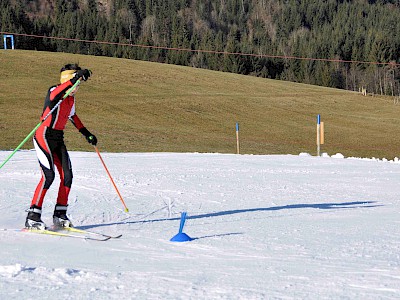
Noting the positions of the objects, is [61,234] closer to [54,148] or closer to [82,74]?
[54,148]

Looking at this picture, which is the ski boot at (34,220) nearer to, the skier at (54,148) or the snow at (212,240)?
the skier at (54,148)

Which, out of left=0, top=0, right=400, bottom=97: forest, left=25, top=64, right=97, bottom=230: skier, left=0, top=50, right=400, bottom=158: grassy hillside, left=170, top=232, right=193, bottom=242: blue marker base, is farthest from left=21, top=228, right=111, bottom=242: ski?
left=0, top=0, right=400, bottom=97: forest

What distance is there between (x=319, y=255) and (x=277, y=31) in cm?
16322

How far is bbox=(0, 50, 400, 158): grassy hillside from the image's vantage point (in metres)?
30.5

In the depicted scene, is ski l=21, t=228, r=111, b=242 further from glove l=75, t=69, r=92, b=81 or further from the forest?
the forest

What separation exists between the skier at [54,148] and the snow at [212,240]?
1.03 ft

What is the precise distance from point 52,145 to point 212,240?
2.01 metres

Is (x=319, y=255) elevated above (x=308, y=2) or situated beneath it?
situated beneath

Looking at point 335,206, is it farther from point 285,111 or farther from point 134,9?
point 134,9

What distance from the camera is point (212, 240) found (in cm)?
596

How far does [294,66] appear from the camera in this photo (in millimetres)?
100812

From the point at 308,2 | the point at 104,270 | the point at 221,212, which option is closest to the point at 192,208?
the point at 221,212

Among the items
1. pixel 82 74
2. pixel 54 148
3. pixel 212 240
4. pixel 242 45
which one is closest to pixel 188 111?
pixel 54 148

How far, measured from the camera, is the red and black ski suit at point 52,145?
6359 millimetres
